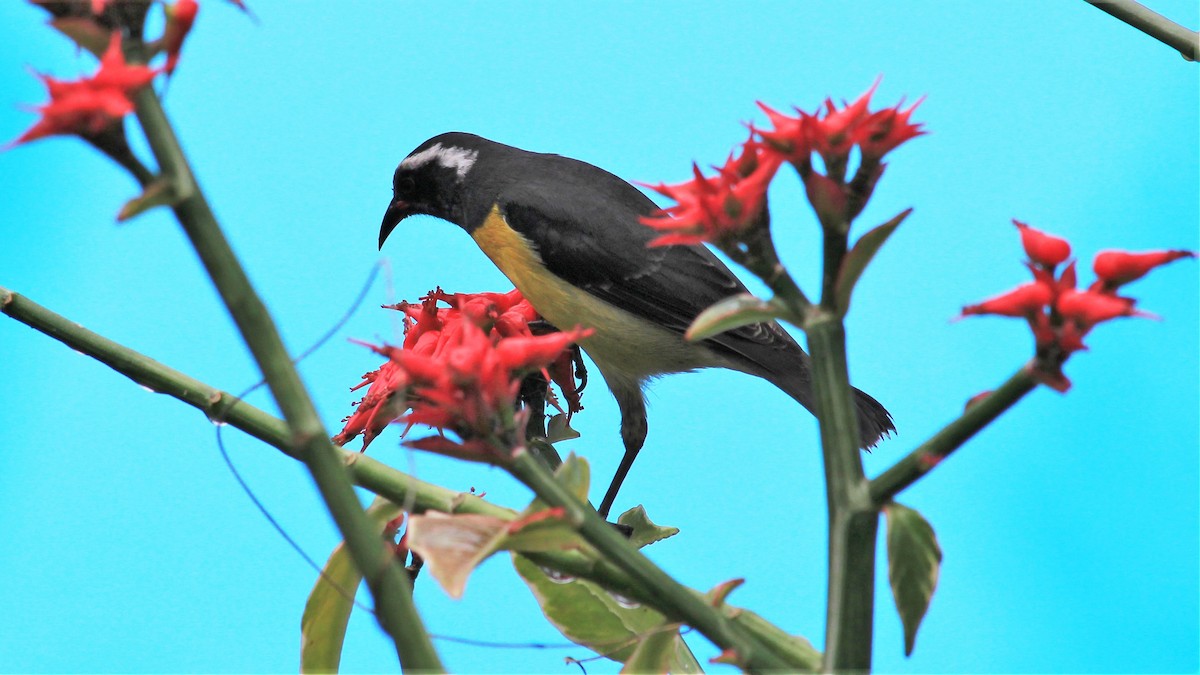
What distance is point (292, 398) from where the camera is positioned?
0.38m

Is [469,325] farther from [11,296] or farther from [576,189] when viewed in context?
[576,189]

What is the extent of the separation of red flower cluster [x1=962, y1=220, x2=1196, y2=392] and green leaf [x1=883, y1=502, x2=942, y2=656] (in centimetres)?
9

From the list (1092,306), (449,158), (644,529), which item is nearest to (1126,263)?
(1092,306)

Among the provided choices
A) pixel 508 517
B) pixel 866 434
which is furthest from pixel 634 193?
pixel 508 517

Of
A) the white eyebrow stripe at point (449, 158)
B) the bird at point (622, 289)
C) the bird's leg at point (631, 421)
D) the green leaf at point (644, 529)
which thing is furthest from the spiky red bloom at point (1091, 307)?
the white eyebrow stripe at point (449, 158)

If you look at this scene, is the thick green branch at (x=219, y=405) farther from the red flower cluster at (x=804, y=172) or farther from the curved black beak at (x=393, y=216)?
the curved black beak at (x=393, y=216)

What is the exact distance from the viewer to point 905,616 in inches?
18.5

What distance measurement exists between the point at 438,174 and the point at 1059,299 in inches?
58.9

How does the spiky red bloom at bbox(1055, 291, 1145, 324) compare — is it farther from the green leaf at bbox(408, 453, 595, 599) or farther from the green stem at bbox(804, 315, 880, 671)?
the green leaf at bbox(408, 453, 595, 599)

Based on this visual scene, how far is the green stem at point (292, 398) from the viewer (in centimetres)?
36

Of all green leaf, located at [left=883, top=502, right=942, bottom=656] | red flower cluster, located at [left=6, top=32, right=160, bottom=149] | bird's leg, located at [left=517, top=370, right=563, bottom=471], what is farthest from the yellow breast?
red flower cluster, located at [left=6, top=32, right=160, bottom=149]

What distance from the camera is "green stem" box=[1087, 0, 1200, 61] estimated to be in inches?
28.7

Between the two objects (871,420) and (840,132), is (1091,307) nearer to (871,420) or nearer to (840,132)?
(840,132)

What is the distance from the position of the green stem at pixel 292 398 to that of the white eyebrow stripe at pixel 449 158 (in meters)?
1.43
